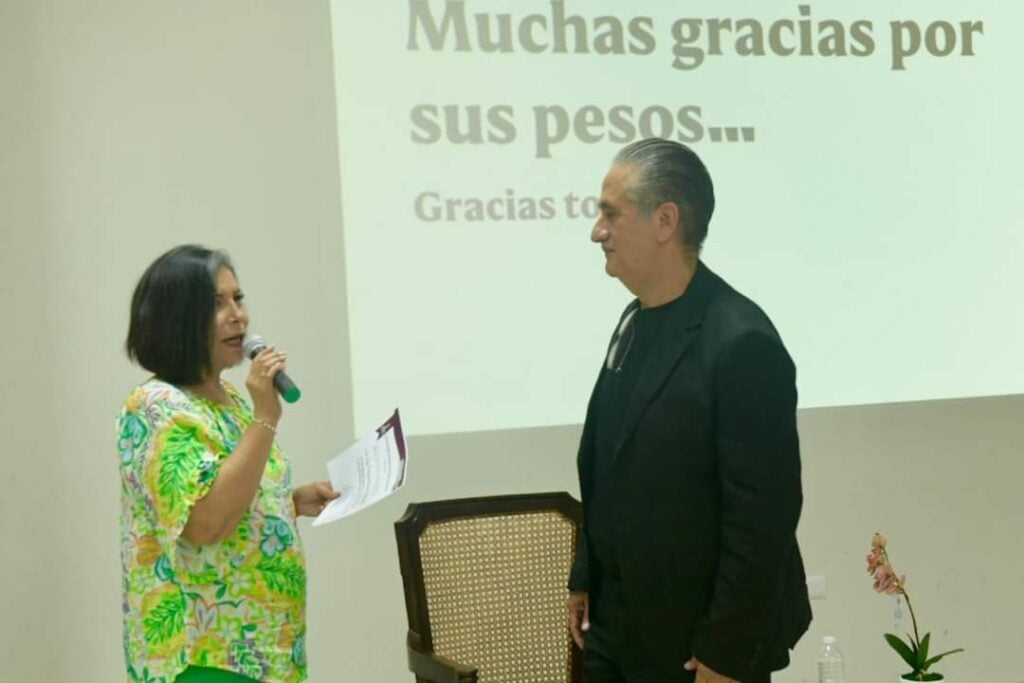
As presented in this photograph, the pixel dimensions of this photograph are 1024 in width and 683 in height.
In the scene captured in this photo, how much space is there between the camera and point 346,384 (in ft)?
11.1

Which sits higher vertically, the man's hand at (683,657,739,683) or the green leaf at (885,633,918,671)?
the man's hand at (683,657,739,683)

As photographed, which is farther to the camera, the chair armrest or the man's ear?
the chair armrest

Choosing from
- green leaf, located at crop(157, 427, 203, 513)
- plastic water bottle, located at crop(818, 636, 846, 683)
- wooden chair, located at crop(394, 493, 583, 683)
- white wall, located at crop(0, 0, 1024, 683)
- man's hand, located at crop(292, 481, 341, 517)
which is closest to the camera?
green leaf, located at crop(157, 427, 203, 513)

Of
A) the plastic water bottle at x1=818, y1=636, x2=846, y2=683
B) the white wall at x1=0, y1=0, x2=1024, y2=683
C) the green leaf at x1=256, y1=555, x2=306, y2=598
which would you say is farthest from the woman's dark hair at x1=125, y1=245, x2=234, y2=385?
the plastic water bottle at x1=818, y1=636, x2=846, y2=683

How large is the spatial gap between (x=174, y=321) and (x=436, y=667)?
936 millimetres

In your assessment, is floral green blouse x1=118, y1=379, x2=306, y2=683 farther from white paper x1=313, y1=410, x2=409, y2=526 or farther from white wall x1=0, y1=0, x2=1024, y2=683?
white wall x1=0, y1=0, x2=1024, y2=683

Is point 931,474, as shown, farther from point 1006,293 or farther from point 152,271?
point 152,271

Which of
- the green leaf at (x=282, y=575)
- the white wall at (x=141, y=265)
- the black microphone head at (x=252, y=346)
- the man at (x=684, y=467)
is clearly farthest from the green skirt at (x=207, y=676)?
the white wall at (x=141, y=265)

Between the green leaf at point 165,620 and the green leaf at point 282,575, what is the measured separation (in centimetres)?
14

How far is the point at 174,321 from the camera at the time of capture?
2.00m

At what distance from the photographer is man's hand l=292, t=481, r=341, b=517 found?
233 centimetres

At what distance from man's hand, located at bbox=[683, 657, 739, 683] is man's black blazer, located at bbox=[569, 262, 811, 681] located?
2cm

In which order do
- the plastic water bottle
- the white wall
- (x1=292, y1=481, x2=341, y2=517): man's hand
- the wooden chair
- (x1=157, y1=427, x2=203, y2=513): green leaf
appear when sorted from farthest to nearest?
1. the plastic water bottle
2. the white wall
3. the wooden chair
4. (x1=292, y1=481, x2=341, y2=517): man's hand
5. (x1=157, y1=427, x2=203, y2=513): green leaf

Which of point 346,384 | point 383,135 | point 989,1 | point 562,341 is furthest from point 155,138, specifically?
point 989,1
